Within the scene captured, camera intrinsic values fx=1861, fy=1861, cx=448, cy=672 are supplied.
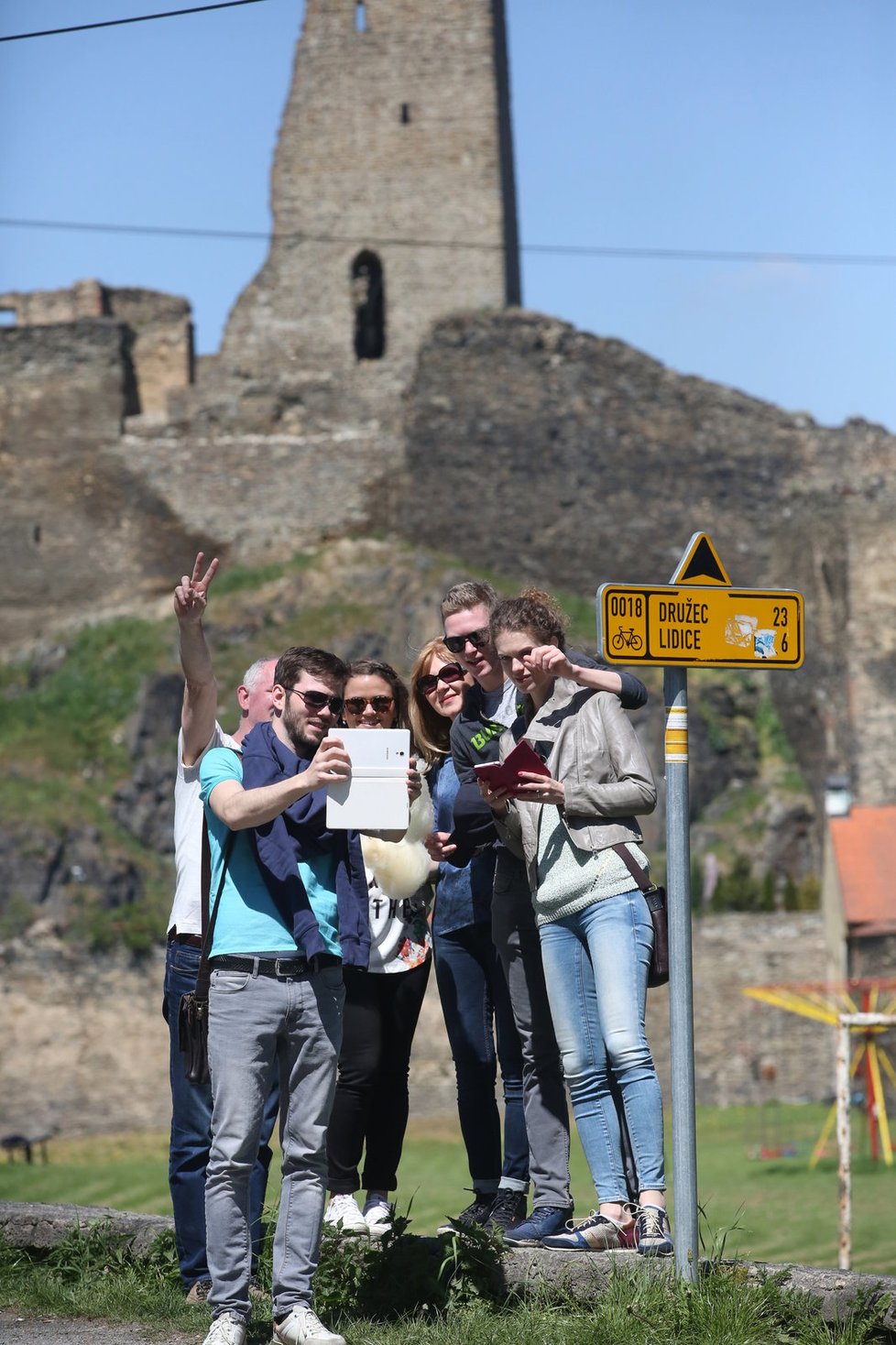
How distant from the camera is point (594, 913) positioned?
5520 mm

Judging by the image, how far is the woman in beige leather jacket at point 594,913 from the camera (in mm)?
5414

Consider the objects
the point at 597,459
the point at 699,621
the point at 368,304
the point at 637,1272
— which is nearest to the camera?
the point at 637,1272

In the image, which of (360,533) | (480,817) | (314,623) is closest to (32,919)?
(314,623)

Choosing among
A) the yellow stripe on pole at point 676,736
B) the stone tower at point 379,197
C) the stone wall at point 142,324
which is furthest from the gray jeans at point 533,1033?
the stone wall at point 142,324

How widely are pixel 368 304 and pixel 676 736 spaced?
26721mm

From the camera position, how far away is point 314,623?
26000mm

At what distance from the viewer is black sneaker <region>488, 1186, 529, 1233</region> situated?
591cm

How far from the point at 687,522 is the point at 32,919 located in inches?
488

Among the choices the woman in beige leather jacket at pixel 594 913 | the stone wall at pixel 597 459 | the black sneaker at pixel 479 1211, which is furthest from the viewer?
the stone wall at pixel 597 459

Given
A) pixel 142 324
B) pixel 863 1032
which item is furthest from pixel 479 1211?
pixel 142 324

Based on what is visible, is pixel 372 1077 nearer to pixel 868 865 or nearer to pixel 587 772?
pixel 587 772

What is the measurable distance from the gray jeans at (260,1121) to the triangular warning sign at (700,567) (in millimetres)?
1516

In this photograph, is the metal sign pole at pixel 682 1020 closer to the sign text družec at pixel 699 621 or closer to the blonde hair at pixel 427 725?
the sign text družec at pixel 699 621

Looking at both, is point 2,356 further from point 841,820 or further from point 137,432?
point 841,820
